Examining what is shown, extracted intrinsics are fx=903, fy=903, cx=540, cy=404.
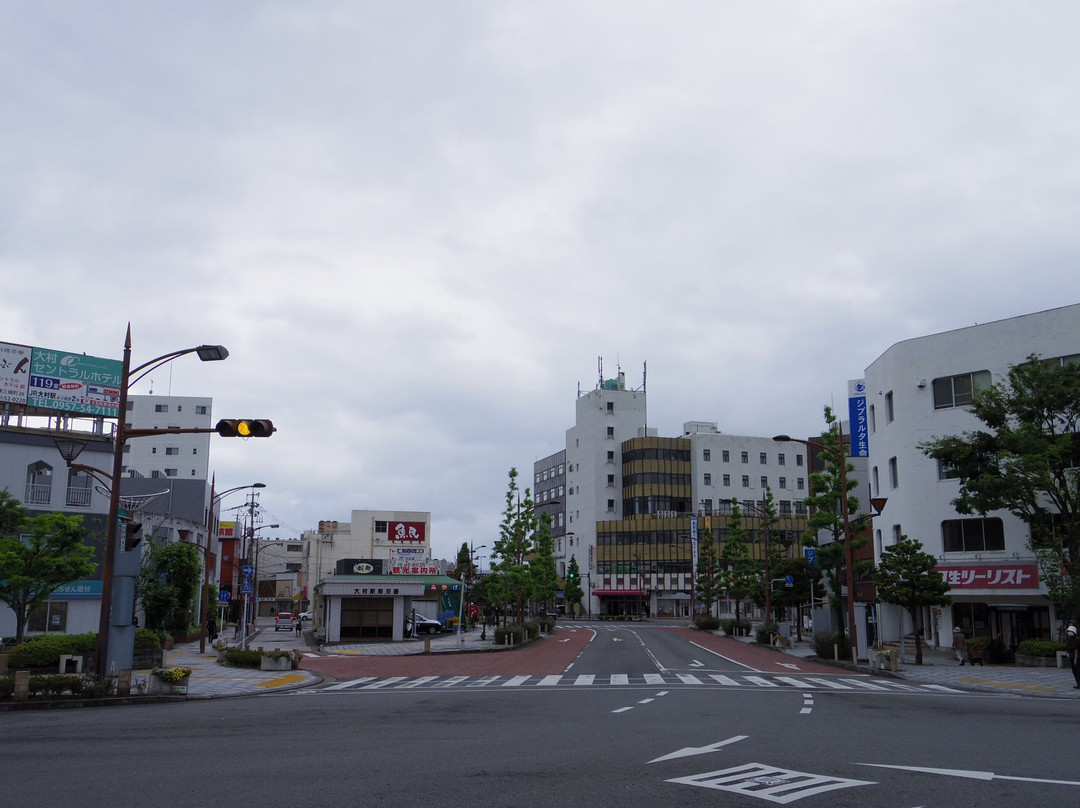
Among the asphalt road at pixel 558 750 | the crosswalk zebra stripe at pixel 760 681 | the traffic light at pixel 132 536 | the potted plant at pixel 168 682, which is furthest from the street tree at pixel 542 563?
the asphalt road at pixel 558 750

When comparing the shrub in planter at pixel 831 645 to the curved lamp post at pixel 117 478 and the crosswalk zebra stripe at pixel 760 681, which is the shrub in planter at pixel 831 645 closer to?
the crosswalk zebra stripe at pixel 760 681

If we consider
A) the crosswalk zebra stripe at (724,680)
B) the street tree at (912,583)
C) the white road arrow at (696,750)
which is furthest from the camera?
the street tree at (912,583)

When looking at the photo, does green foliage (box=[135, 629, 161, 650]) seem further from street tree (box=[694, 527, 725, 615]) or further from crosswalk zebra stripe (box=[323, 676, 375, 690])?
street tree (box=[694, 527, 725, 615])

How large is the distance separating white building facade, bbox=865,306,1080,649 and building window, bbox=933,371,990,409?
49 mm

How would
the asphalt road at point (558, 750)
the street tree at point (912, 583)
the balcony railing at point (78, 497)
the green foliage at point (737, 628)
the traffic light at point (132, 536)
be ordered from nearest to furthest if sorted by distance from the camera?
the asphalt road at point (558, 750)
the traffic light at point (132, 536)
the street tree at point (912, 583)
the balcony railing at point (78, 497)
the green foliage at point (737, 628)

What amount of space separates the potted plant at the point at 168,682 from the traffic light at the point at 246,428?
7.51 meters

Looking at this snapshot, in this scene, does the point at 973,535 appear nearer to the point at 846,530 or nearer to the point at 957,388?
the point at 957,388

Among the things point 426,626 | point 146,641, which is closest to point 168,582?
point 146,641

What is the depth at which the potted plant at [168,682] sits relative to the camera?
22688 mm

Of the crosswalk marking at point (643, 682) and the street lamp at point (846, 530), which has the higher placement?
the street lamp at point (846, 530)

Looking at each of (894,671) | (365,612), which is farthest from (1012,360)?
(365,612)

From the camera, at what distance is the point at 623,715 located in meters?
17.5

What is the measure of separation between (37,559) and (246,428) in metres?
16.4

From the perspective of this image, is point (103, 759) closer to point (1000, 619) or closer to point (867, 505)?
point (1000, 619)
